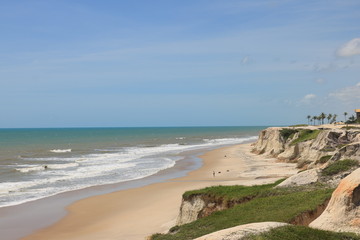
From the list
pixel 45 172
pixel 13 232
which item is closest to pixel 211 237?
pixel 13 232

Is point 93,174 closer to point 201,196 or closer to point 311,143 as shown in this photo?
point 311,143

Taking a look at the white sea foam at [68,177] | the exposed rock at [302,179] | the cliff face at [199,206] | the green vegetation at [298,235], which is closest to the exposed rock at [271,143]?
the white sea foam at [68,177]

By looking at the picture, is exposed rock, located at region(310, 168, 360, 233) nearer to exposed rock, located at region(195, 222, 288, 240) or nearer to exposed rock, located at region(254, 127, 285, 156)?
exposed rock, located at region(195, 222, 288, 240)

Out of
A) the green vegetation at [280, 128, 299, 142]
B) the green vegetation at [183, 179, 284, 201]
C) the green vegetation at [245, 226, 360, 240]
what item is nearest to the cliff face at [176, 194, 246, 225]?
the green vegetation at [183, 179, 284, 201]

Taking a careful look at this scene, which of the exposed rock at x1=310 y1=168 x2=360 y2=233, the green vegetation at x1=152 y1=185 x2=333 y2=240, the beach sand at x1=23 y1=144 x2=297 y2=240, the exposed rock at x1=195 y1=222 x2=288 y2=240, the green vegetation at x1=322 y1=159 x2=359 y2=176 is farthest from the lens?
the beach sand at x1=23 y1=144 x2=297 y2=240

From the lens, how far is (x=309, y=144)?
44.0 meters

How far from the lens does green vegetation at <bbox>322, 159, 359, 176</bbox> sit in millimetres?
19797

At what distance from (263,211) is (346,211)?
12.5ft

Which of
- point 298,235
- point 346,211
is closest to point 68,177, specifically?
point 346,211

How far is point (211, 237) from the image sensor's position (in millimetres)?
8766

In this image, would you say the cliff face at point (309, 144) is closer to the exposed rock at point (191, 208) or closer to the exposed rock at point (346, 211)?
the exposed rock at point (191, 208)

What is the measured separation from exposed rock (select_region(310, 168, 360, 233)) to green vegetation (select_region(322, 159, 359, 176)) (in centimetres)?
767

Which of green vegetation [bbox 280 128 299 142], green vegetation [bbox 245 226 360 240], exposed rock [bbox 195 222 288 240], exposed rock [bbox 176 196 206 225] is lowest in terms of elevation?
exposed rock [bbox 176 196 206 225]

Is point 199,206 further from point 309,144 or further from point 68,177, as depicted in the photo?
point 309,144
